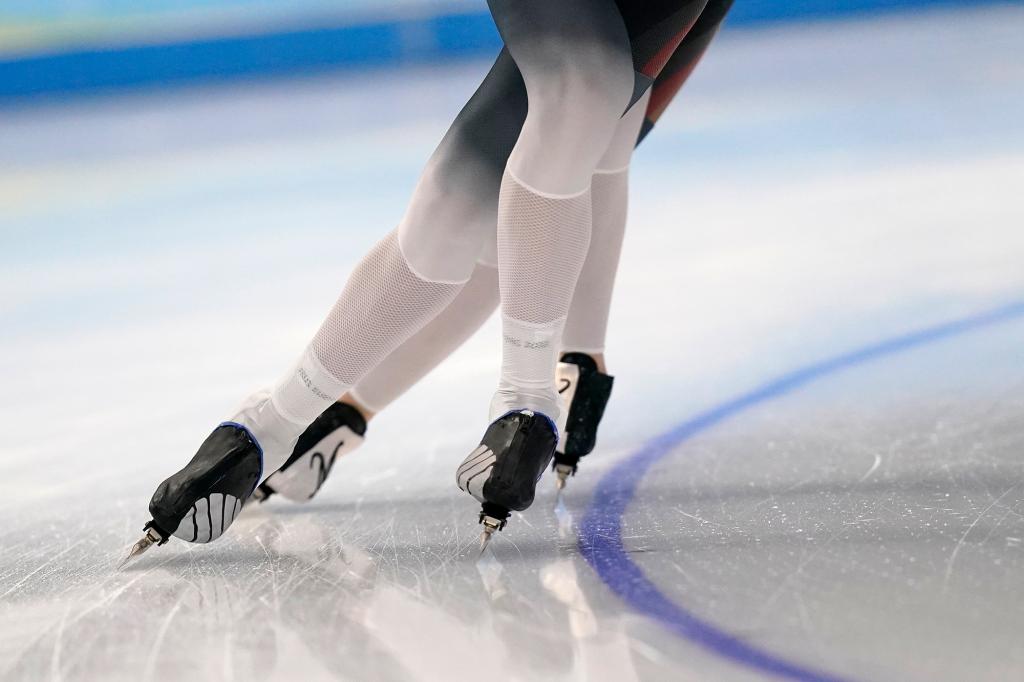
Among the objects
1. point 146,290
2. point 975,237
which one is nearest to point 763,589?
point 975,237

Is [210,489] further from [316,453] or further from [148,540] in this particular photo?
[316,453]

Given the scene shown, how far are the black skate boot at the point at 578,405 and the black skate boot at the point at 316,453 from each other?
0.82 feet

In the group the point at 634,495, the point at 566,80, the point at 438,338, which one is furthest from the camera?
the point at 438,338

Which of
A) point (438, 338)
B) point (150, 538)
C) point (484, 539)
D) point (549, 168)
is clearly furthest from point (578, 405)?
point (150, 538)

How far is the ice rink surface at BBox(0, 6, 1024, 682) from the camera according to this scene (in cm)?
107

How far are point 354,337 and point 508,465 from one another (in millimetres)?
230

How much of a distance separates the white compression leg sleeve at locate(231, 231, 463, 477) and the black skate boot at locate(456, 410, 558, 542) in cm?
16

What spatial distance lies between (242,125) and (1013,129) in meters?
3.61

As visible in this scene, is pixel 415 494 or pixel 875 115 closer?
pixel 415 494

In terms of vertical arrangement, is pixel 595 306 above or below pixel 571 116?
below

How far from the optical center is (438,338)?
62.4 inches

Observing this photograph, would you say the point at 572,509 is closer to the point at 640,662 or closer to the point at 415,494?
the point at 415,494

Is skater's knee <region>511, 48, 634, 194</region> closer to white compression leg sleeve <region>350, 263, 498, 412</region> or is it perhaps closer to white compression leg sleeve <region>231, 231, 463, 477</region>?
white compression leg sleeve <region>231, 231, 463, 477</region>

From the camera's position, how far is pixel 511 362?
4.23 ft
